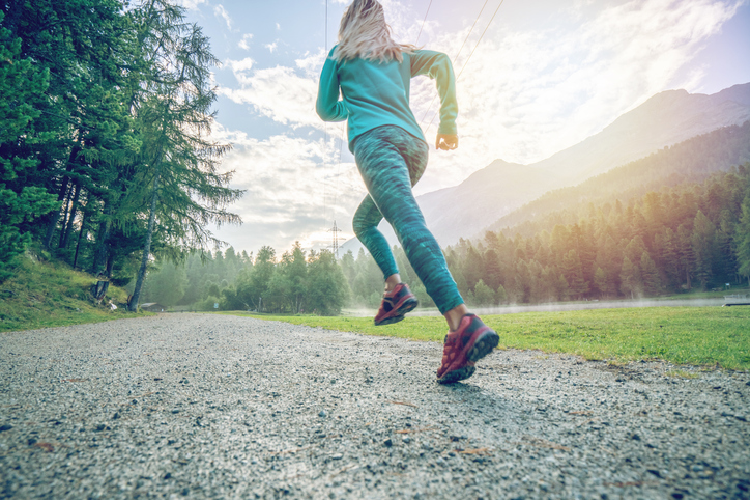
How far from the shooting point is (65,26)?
6.56 m

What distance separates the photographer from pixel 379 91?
2033 mm

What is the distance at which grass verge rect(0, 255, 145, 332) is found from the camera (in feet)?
24.4

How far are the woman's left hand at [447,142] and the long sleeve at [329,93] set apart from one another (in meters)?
0.69

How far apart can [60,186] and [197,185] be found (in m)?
5.89

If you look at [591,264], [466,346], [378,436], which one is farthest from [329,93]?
[591,264]

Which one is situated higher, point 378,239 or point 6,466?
point 378,239

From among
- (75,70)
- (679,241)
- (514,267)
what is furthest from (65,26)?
(679,241)

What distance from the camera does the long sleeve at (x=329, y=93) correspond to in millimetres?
2174

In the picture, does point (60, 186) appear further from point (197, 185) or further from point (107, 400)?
point (107, 400)

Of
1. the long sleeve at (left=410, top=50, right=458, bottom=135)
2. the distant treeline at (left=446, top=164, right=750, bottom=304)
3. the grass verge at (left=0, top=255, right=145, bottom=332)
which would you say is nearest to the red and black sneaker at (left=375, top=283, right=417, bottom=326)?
the long sleeve at (left=410, top=50, right=458, bottom=135)

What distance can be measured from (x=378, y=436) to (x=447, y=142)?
74.8 inches

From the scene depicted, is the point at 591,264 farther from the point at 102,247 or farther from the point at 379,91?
the point at 102,247

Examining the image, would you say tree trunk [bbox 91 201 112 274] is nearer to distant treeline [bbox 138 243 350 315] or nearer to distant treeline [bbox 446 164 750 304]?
distant treeline [bbox 138 243 350 315]

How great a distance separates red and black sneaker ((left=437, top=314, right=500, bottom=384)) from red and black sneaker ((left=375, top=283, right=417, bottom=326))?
45 cm
